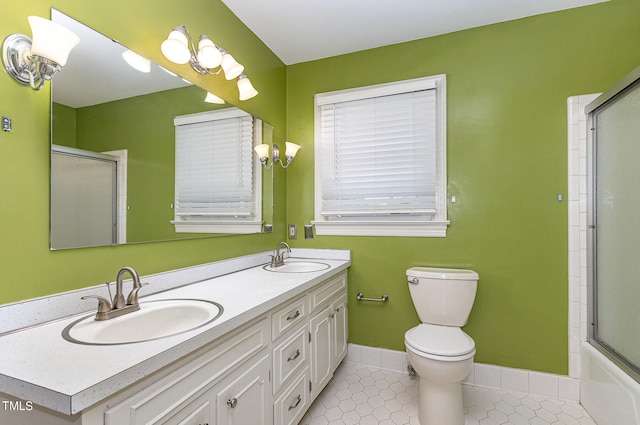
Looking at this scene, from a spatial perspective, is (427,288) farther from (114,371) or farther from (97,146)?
(97,146)

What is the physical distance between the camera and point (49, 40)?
0.89 metres

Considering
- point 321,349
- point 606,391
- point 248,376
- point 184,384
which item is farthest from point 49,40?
point 606,391

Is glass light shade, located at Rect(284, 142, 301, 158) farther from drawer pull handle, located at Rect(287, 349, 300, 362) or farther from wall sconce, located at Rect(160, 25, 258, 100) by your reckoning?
drawer pull handle, located at Rect(287, 349, 300, 362)

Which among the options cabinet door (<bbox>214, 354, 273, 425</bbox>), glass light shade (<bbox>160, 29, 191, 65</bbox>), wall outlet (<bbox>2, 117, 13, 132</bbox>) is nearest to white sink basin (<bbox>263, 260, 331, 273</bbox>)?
cabinet door (<bbox>214, 354, 273, 425</bbox>)

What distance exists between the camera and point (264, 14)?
196cm

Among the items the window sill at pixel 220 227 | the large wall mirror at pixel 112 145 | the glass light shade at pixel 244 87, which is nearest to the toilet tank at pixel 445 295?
the window sill at pixel 220 227

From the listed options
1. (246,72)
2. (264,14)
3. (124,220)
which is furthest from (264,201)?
(264,14)

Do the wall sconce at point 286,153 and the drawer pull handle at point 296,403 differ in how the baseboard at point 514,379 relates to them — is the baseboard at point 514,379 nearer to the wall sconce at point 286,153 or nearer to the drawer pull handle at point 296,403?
the drawer pull handle at point 296,403

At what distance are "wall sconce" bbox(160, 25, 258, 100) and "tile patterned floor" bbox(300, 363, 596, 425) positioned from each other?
6.41 ft

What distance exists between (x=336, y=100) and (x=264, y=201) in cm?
98

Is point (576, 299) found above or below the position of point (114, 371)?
below

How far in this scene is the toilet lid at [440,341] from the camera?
61.5 inches

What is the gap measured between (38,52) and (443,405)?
2226mm

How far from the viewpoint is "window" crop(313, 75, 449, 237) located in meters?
2.14
